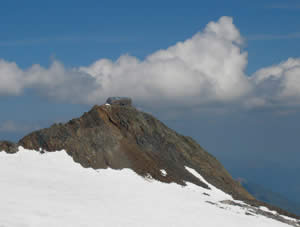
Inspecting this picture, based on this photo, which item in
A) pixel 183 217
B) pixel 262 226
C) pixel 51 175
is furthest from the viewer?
pixel 51 175

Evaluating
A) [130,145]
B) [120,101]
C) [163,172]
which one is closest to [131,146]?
[130,145]

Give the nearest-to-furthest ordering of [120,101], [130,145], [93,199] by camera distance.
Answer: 1. [93,199]
2. [130,145]
3. [120,101]

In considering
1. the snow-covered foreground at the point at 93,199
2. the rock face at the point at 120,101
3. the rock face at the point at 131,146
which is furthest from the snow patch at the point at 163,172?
the rock face at the point at 120,101

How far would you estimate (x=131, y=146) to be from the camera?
6325 centimetres

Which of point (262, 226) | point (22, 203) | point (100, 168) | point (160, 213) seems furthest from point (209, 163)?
point (22, 203)

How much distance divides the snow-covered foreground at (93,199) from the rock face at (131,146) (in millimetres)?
2155

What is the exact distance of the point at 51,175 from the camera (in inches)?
1939

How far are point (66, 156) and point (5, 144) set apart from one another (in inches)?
347

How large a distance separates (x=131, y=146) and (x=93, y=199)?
22.7 metres

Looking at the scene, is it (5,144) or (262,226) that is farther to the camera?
(5,144)

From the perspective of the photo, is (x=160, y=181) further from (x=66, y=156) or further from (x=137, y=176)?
(x=66, y=156)

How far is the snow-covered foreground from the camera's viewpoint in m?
32.9

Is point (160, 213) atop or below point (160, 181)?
below

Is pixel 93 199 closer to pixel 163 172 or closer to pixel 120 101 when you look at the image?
pixel 163 172
